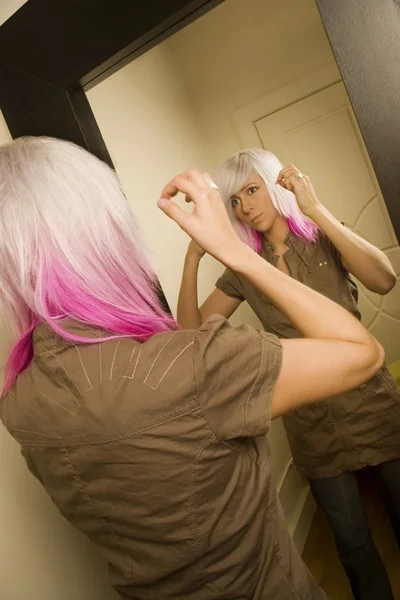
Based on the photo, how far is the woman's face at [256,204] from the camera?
112 centimetres

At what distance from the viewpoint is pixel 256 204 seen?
44.4 inches

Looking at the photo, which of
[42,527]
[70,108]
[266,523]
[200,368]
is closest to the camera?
[200,368]

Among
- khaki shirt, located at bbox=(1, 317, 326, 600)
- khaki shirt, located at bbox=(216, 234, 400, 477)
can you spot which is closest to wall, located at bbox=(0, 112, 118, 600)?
khaki shirt, located at bbox=(1, 317, 326, 600)

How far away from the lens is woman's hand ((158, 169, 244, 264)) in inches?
23.3

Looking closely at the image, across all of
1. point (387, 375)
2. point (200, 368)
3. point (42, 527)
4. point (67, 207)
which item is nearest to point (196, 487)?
point (200, 368)

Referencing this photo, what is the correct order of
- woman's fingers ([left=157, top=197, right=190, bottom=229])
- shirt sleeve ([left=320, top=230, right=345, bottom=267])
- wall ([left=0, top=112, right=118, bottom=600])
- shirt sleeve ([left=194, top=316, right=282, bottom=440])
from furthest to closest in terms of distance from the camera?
shirt sleeve ([left=320, top=230, right=345, bottom=267]), wall ([left=0, top=112, right=118, bottom=600]), woman's fingers ([left=157, top=197, right=190, bottom=229]), shirt sleeve ([left=194, top=316, right=282, bottom=440])

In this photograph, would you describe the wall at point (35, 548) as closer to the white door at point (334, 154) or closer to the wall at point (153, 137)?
the wall at point (153, 137)

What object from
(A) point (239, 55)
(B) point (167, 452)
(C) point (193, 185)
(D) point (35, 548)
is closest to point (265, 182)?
(A) point (239, 55)

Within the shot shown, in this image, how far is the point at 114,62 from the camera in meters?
0.94

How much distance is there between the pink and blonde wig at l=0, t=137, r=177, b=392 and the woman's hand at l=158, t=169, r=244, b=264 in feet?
0.28

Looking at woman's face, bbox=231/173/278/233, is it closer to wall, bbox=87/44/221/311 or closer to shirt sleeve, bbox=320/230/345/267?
shirt sleeve, bbox=320/230/345/267

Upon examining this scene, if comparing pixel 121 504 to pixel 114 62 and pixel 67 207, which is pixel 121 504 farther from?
pixel 114 62

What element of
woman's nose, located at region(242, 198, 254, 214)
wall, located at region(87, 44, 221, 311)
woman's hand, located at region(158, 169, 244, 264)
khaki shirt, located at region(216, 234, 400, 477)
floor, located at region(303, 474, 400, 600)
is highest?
wall, located at region(87, 44, 221, 311)

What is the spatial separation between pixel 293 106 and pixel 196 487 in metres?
1.05
